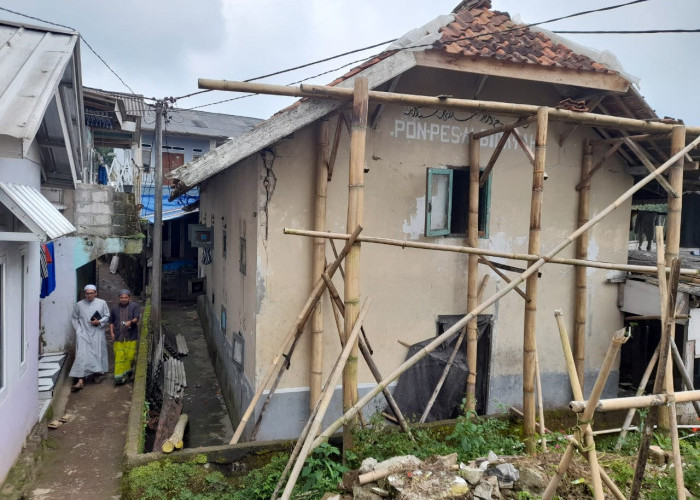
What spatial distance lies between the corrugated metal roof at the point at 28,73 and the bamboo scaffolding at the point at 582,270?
7.51m

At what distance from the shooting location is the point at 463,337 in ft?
24.9

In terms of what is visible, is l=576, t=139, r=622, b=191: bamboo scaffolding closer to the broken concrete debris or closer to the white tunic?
the broken concrete debris

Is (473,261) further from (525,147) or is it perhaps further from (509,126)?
(509,126)

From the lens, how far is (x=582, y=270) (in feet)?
26.5

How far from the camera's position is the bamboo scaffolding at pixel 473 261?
23.9 feet

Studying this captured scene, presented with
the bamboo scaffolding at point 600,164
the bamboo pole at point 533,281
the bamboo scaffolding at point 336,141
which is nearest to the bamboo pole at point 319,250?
the bamboo scaffolding at point 336,141

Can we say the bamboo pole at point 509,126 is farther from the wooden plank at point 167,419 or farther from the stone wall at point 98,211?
the stone wall at point 98,211

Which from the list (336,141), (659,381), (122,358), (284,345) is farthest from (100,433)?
(659,381)

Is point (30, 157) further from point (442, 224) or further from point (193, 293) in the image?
point (193, 293)

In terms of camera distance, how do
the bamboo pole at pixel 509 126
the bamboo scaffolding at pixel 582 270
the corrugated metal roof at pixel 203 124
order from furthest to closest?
the corrugated metal roof at pixel 203 124
the bamboo scaffolding at pixel 582 270
the bamboo pole at pixel 509 126

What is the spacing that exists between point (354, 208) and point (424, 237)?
250cm

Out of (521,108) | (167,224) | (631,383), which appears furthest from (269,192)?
(167,224)

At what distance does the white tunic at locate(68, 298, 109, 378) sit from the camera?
873 cm

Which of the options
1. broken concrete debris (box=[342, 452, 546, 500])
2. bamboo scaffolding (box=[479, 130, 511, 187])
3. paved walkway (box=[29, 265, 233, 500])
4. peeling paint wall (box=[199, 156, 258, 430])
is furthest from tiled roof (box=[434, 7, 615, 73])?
paved walkway (box=[29, 265, 233, 500])
